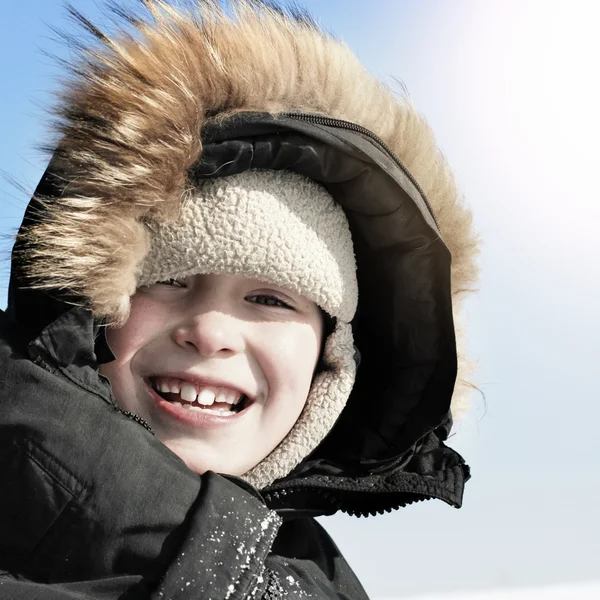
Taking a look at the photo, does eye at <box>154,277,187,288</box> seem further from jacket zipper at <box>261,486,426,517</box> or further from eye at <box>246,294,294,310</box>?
jacket zipper at <box>261,486,426,517</box>

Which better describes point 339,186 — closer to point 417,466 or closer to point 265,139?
point 265,139

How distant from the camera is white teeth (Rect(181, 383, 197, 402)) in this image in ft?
4.59

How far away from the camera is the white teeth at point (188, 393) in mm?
1400

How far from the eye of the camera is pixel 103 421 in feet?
3.96

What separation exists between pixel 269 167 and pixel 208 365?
36 centimetres

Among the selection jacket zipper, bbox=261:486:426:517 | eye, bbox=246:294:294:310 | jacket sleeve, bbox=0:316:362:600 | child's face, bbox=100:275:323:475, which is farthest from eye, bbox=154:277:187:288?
jacket zipper, bbox=261:486:426:517

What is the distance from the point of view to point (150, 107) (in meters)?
1.32

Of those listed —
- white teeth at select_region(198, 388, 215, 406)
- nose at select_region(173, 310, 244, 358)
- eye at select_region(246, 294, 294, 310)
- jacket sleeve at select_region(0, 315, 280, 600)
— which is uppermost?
eye at select_region(246, 294, 294, 310)

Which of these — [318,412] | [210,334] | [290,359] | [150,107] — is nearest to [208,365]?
[210,334]

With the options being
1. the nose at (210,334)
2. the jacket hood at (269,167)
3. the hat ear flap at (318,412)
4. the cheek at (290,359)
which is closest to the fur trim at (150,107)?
the jacket hood at (269,167)

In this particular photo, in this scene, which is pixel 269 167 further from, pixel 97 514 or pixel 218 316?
pixel 97 514

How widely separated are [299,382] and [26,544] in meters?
0.54

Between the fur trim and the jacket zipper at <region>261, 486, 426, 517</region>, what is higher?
the fur trim

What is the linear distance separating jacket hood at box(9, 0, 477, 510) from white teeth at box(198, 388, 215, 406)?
0.20 m
